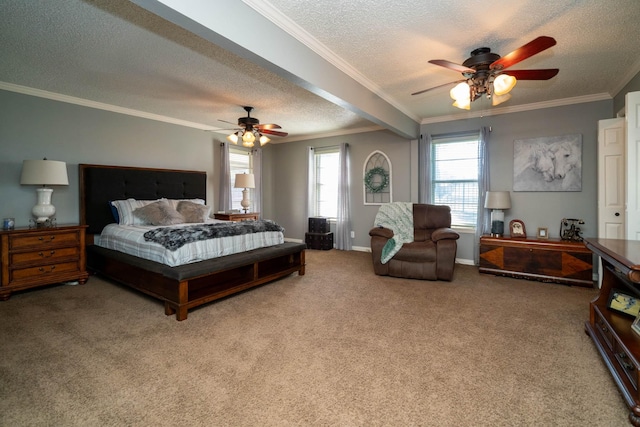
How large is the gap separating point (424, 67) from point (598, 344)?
2.86 m

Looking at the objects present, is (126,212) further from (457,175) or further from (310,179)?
(457,175)

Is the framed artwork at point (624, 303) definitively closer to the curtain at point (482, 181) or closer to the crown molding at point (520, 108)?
the curtain at point (482, 181)

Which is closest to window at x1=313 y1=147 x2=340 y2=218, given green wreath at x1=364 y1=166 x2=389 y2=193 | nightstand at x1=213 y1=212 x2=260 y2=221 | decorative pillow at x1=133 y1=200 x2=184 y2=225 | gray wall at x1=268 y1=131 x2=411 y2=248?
gray wall at x1=268 y1=131 x2=411 y2=248

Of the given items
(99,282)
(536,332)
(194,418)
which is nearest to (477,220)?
(536,332)

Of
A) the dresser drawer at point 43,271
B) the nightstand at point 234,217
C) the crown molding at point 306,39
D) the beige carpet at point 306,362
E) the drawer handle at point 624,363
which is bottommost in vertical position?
the beige carpet at point 306,362

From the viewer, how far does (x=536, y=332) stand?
2.50 metres

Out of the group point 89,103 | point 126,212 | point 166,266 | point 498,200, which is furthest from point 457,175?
point 89,103

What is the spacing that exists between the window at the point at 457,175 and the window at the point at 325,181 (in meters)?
2.05

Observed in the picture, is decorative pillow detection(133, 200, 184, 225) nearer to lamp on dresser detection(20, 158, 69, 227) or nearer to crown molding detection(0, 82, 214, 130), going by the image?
lamp on dresser detection(20, 158, 69, 227)

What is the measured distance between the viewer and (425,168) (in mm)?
5293

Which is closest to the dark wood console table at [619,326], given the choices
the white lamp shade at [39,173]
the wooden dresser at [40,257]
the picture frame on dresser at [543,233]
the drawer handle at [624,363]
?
the drawer handle at [624,363]

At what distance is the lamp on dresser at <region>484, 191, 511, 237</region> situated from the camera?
439 centimetres

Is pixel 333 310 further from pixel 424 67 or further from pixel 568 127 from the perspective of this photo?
pixel 568 127

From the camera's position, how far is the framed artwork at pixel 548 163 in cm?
427
